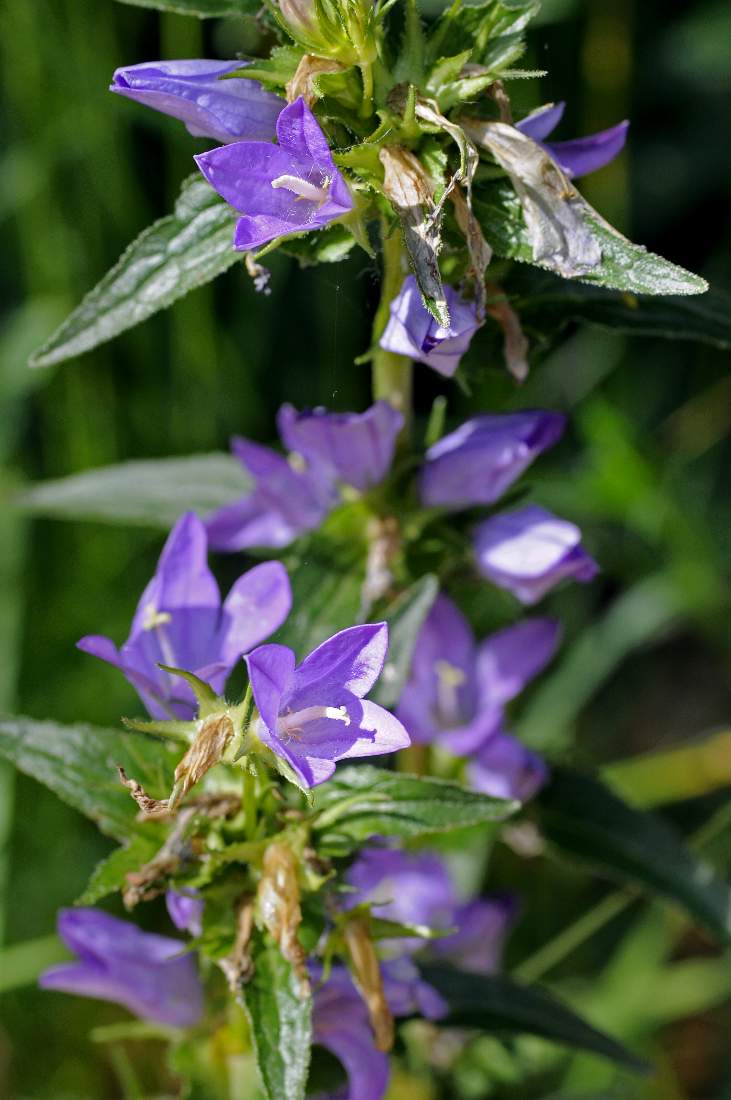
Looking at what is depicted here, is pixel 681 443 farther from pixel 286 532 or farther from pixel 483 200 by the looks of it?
pixel 483 200

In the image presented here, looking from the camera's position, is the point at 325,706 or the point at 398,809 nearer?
the point at 325,706

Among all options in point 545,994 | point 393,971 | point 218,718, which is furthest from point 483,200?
point 545,994

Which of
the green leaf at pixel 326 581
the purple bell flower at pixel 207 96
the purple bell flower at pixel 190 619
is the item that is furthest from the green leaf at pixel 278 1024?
the purple bell flower at pixel 207 96

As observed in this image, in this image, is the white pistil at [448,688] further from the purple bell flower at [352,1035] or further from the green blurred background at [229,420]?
the green blurred background at [229,420]

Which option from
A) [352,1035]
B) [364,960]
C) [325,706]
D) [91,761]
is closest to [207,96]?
[325,706]

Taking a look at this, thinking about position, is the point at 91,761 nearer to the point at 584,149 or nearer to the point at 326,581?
the point at 326,581

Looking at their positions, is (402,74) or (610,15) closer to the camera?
(402,74)
